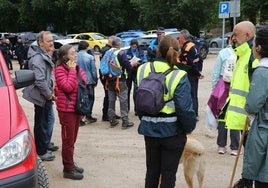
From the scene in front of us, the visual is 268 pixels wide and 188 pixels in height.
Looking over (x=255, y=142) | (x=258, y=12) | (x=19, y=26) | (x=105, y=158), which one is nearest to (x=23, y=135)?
(x=255, y=142)

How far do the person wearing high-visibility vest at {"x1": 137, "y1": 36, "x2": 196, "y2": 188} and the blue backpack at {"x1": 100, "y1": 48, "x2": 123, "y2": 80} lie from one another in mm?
4484

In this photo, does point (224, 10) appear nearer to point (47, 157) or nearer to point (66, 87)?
point (47, 157)

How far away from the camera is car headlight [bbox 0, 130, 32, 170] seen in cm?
347

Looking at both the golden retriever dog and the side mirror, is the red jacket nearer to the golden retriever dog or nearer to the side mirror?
the side mirror

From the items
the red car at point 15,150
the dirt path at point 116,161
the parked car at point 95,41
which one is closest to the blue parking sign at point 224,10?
the dirt path at point 116,161

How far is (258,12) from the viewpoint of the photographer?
34.9 metres

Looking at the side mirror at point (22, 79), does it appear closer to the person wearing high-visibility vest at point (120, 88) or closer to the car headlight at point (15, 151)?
the car headlight at point (15, 151)

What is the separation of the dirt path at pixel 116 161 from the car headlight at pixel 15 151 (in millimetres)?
1937

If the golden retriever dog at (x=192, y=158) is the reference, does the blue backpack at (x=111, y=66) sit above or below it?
above

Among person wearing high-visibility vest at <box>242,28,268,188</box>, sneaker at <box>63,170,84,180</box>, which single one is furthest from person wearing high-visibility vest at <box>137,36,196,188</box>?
sneaker at <box>63,170,84,180</box>

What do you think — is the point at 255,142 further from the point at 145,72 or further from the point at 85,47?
the point at 85,47

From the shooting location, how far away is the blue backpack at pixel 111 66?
338 inches

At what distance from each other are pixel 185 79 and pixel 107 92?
5.41 meters

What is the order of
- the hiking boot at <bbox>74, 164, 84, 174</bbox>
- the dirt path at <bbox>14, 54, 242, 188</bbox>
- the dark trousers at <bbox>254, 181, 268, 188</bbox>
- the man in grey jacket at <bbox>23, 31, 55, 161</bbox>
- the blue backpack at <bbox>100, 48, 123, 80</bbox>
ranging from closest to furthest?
the dark trousers at <bbox>254, 181, 268, 188</bbox> → the dirt path at <bbox>14, 54, 242, 188</bbox> → the hiking boot at <bbox>74, 164, 84, 174</bbox> → the man in grey jacket at <bbox>23, 31, 55, 161</bbox> → the blue backpack at <bbox>100, 48, 123, 80</bbox>
